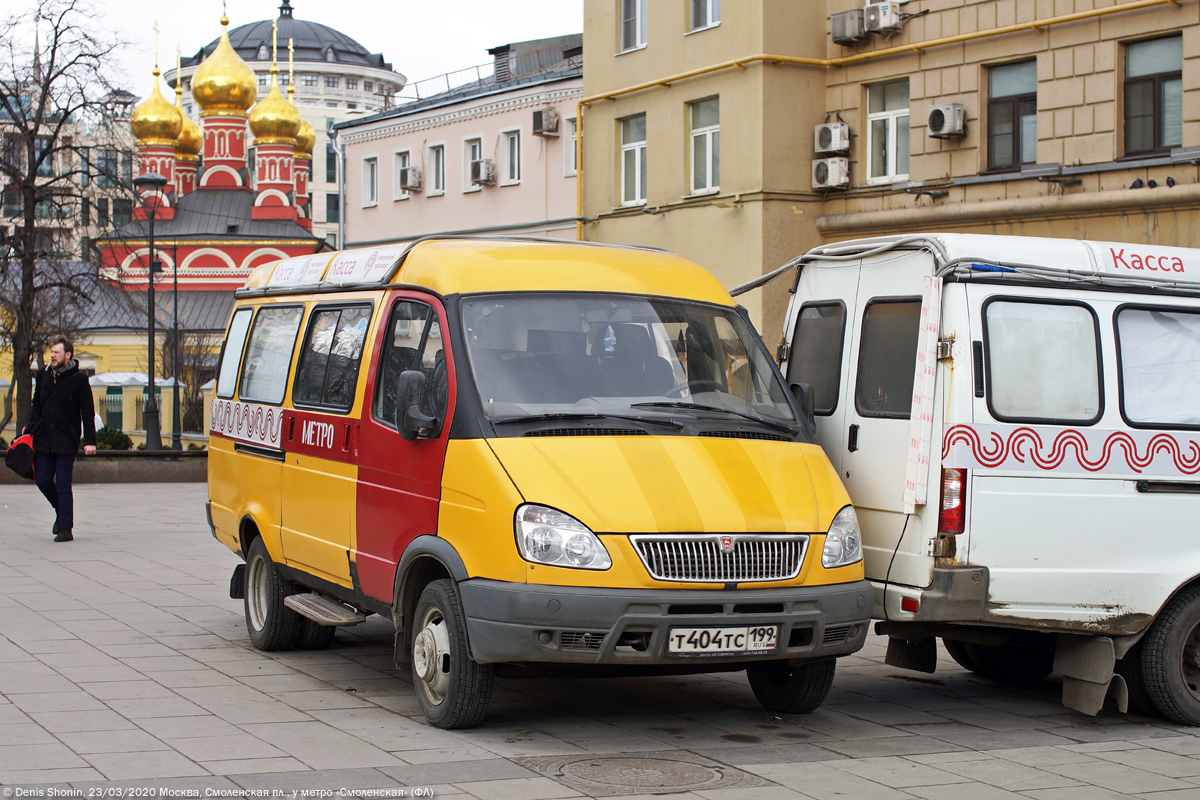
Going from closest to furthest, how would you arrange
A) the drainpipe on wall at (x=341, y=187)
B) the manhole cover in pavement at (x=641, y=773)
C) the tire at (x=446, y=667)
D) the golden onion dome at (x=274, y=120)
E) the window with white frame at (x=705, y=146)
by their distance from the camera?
the manhole cover in pavement at (x=641, y=773) < the tire at (x=446, y=667) < the window with white frame at (x=705, y=146) < the drainpipe on wall at (x=341, y=187) < the golden onion dome at (x=274, y=120)

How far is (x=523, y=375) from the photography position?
698 centimetres

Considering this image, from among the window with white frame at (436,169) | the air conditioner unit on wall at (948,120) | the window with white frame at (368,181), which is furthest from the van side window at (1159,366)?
the window with white frame at (368,181)

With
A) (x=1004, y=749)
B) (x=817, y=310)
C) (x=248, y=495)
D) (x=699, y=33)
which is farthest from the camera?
(x=699, y=33)

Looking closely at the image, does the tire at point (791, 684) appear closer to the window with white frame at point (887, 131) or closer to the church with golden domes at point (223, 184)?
the window with white frame at point (887, 131)

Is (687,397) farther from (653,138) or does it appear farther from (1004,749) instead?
(653,138)

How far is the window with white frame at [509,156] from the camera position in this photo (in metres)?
34.3

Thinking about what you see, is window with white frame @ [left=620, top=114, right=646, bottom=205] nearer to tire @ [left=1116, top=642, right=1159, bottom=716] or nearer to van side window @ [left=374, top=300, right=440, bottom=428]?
van side window @ [left=374, top=300, right=440, bottom=428]

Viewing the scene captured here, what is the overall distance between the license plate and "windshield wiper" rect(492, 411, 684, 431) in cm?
99

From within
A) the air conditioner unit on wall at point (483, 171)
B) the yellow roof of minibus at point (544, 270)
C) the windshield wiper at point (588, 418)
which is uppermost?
the air conditioner unit on wall at point (483, 171)

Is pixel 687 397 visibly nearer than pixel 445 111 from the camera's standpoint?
Yes

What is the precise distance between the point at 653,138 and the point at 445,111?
11.0m

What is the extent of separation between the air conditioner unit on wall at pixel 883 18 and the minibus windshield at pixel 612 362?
53.4 ft

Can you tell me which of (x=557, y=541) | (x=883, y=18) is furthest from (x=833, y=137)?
(x=557, y=541)

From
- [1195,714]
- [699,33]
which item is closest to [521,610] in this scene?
[1195,714]
